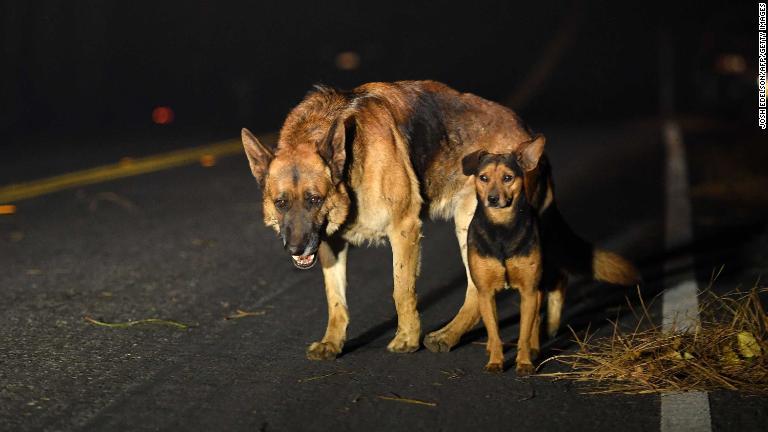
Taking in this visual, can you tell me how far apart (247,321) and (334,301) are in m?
0.91

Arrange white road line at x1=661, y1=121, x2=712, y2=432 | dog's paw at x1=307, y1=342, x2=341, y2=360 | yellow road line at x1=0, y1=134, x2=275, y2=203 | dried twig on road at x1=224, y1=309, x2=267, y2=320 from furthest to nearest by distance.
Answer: yellow road line at x1=0, y1=134, x2=275, y2=203
dried twig on road at x1=224, y1=309, x2=267, y2=320
dog's paw at x1=307, y1=342, x2=341, y2=360
white road line at x1=661, y1=121, x2=712, y2=432

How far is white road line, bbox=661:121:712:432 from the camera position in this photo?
5.60 meters

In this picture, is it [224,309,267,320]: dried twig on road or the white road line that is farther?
[224,309,267,320]: dried twig on road

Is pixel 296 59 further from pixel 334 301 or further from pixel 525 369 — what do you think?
pixel 525 369

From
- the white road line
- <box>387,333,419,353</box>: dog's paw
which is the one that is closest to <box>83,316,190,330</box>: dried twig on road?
<box>387,333,419,353</box>: dog's paw

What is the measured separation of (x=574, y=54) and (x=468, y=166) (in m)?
38.0

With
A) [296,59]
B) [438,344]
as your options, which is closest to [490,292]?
[438,344]


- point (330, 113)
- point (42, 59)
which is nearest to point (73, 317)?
point (330, 113)

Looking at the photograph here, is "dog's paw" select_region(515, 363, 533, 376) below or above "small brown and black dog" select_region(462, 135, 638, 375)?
below

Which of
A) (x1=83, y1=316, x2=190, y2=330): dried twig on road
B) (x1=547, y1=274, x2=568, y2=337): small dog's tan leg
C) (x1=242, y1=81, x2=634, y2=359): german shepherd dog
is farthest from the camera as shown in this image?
(x1=83, y1=316, x2=190, y2=330): dried twig on road

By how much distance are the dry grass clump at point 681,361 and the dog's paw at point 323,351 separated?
3.88 feet

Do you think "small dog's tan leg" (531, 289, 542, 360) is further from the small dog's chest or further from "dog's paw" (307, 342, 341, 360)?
"dog's paw" (307, 342, 341, 360)

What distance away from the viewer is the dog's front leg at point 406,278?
6.89m

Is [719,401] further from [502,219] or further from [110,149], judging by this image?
[110,149]
